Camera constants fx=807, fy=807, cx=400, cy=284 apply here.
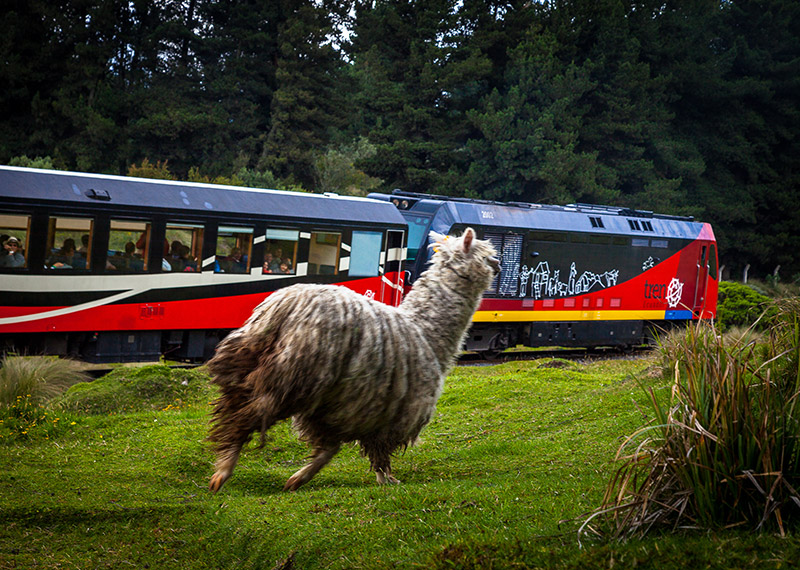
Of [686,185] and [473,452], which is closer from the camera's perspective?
[473,452]

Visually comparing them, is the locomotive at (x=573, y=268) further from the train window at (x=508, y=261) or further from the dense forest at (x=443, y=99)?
the dense forest at (x=443, y=99)

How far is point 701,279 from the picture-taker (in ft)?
82.0

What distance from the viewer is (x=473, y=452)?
27.3ft

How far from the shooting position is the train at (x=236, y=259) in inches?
535

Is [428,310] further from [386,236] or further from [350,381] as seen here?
[386,236]

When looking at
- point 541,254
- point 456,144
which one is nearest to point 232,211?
point 541,254

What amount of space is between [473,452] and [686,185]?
41.5 meters

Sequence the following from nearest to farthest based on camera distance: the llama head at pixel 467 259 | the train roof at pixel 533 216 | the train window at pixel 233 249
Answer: the llama head at pixel 467 259, the train window at pixel 233 249, the train roof at pixel 533 216

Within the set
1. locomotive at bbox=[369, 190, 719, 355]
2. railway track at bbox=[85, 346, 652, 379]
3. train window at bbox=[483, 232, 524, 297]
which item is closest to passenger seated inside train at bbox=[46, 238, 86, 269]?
locomotive at bbox=[369, 190, 719, 355]

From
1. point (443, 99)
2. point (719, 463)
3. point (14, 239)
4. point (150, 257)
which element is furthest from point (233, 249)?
point (443, 99)

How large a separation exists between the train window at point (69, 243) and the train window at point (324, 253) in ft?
15.1

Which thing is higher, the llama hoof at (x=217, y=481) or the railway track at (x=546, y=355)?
the llama hoof at (x=217, y=481)

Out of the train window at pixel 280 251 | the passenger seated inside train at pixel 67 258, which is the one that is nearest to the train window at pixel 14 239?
the passenger seated inside train at pixel 67 258

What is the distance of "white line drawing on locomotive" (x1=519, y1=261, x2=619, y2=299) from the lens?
2009cm
